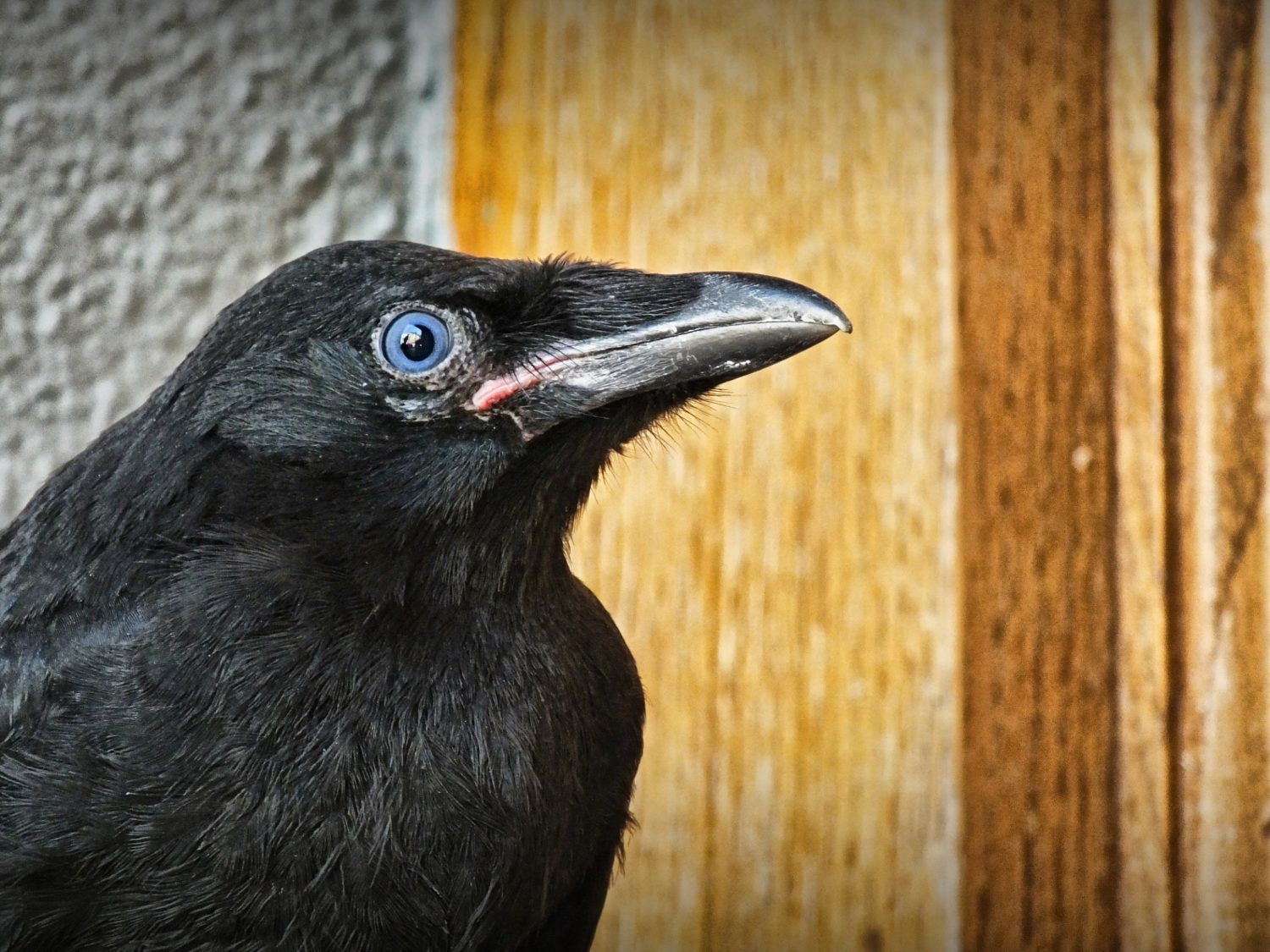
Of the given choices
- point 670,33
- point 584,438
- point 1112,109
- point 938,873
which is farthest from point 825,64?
point 938,873

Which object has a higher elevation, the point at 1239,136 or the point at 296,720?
the point at 1239,136

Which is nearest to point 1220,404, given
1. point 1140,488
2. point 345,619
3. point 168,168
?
point 1140,488

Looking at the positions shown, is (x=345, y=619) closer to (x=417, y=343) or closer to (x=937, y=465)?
(x=417, y=343)

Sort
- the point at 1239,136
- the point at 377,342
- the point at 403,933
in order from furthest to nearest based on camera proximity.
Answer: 1. the point at 1239,136
2. the point at 377,342
3. the point at 403,933

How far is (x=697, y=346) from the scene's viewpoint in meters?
1.36

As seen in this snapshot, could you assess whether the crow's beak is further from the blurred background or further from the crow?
the blurred background

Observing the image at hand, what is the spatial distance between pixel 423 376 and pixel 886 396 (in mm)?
685

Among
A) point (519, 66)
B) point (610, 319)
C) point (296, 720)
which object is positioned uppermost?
point (519, 66)

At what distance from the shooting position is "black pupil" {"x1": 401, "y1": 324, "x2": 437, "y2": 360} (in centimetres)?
141

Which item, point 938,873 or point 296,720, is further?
A: point 938,873

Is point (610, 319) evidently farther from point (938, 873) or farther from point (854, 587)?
point (938, 873)

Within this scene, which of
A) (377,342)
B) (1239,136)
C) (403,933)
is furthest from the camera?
(1239,136)

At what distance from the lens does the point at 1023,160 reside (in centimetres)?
180

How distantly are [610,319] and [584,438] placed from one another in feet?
0.46
